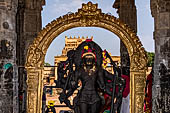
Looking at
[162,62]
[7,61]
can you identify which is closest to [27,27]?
[7,61]

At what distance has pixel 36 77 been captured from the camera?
12633 mm

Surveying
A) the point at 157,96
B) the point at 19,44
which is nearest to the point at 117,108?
the point at 157,96

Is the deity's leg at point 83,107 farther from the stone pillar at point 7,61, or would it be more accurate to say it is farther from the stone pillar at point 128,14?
the stone pillar at point 128,14

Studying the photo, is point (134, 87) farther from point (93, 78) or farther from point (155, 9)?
point (155, 9)

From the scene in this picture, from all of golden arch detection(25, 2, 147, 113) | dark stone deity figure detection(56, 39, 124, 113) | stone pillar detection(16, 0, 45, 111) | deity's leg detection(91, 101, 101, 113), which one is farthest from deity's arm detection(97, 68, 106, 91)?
stone pillar detection(16, 0, 45, 111)

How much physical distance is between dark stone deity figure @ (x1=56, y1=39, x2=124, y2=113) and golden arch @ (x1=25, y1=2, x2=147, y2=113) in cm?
86

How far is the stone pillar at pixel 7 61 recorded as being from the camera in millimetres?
11031

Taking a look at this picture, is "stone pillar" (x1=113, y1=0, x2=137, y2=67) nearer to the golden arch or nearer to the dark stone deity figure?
the dark stone deity figure

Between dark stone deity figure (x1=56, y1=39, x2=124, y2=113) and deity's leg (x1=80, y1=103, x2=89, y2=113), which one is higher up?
dark stone deity figure (x1=56, y1=39, x2=124, y2=113)

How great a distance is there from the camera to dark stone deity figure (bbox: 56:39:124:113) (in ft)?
43.1

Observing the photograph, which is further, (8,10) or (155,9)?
(155,9)

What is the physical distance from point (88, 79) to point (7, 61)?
3.65m

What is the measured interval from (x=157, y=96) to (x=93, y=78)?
9.54 ft

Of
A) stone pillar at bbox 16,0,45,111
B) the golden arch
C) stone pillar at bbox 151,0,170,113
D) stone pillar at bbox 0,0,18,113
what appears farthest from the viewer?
stone pillar at bbox 16,0,45,111
